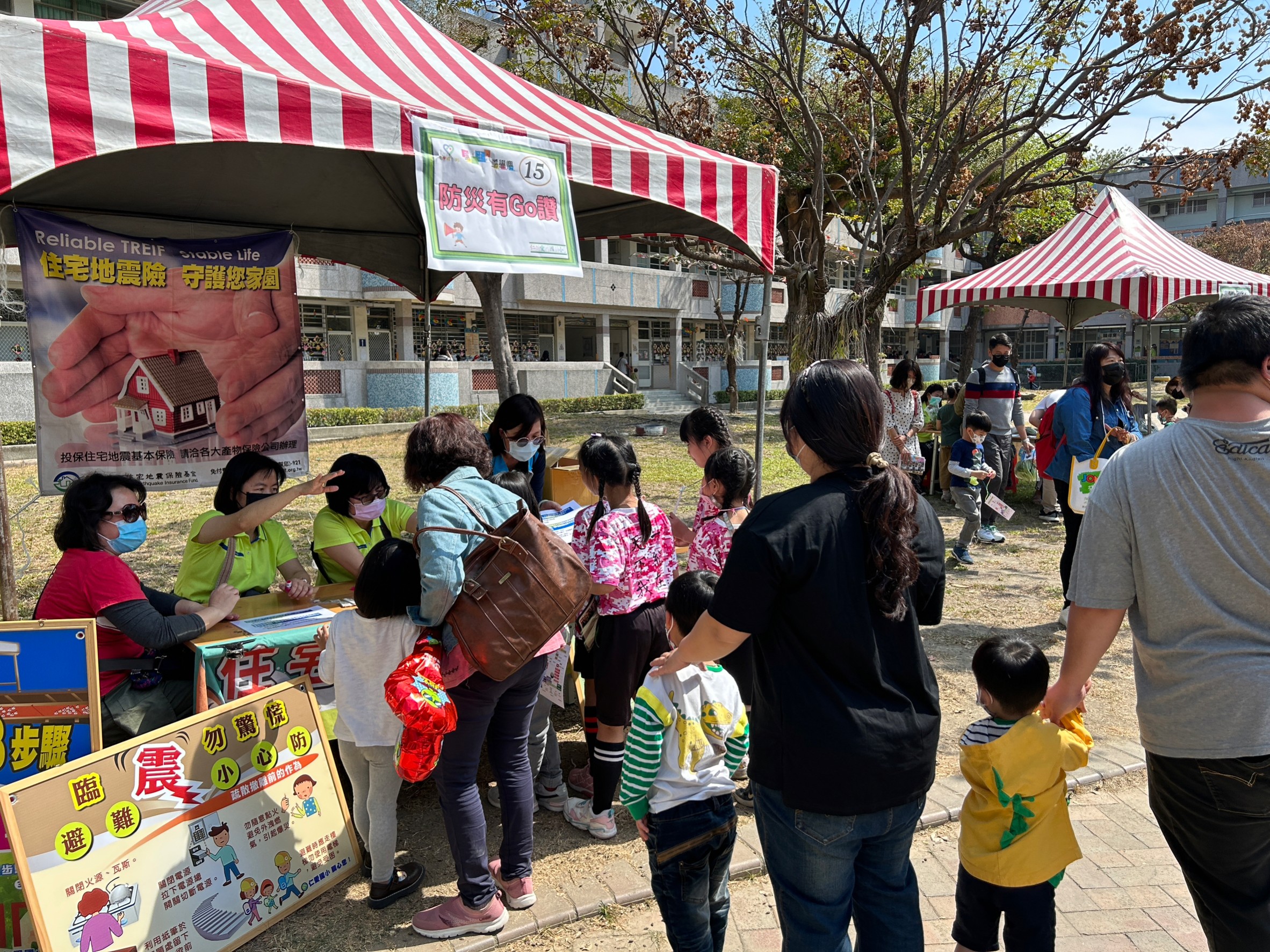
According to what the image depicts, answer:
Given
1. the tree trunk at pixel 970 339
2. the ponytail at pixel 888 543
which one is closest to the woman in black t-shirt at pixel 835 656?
the ponytail at pixel 888 543

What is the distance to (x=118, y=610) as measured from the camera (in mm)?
2801

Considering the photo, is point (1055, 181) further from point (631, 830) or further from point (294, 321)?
point (631, 830)

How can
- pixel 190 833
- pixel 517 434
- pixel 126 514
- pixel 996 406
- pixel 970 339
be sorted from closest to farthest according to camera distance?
1. pixel 190 833
2. pixel 126 514
3. pixel 517 434
4. pixel 996 406
5. pixel 970 339

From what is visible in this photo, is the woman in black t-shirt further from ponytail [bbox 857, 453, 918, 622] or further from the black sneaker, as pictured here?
the black sneaker

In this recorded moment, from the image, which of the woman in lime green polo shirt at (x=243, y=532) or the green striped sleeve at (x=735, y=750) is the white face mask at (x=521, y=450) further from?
the green striped sleeve at (x=735, y=750)

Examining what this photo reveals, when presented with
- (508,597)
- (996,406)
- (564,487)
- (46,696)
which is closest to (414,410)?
(996,406)

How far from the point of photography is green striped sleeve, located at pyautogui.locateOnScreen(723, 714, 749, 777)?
2211mm

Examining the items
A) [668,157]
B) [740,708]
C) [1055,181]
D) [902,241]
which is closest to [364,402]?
[902,241]

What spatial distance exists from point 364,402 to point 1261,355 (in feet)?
72.5

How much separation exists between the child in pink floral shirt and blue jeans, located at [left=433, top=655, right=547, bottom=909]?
33.0 inches

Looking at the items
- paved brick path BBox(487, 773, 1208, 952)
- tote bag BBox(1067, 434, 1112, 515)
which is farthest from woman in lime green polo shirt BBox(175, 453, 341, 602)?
tote bag BBox(1067, 434, 1112, 515)

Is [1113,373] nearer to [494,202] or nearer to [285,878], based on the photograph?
[494,202]

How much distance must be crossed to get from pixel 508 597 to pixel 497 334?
18.1 feet

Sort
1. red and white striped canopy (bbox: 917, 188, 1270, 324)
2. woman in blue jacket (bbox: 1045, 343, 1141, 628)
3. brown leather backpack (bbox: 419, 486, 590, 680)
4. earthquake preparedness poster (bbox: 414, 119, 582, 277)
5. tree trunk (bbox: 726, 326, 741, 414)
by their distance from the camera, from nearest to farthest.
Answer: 1. brown leather backpack (bbox: 419, 486, 590, 680)
2. earthquake preparedness poster (bbox: 414, 119, 582, 277)
3. woman in blue jacket (bbox: 1045, 343, 1141, 628)
4. red and white striped canopy (bbox: 917, 188, 1270, 324)
5. tree trunk (bbox: 726, 326, 741, 414)
